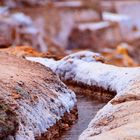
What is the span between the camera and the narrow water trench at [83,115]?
1304cm

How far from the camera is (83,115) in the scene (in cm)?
1485

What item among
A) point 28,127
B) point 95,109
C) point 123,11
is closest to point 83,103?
point 95,109

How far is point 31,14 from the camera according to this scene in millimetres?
54812

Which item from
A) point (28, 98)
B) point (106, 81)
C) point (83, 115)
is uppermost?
point (28, 98)

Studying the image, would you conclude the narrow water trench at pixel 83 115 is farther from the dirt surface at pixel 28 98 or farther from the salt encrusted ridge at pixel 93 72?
the salt encrusted ridge at pixel 93 72

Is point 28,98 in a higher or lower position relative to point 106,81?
higher

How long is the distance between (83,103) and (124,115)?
4.32 meters

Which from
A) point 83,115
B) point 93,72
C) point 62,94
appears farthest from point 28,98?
point 93,72

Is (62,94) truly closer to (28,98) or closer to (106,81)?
(28,98)

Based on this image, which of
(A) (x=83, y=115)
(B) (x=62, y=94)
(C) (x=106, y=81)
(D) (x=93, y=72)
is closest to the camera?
(B) (x=62, y=94)

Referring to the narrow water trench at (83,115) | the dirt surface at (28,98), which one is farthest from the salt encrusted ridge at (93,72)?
the dirt surface at (28,98)

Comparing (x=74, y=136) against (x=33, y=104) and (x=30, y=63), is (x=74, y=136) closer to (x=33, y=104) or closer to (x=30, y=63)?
(x=33, y=104)

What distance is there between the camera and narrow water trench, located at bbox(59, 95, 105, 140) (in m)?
13.0

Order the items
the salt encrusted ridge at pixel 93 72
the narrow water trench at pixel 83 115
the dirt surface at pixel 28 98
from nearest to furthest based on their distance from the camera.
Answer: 1. the dirt surface at pixel 28 98
2. the narrow water trench at pixel 83 115
3. the salt encrusted ridge at pixel 93 72
